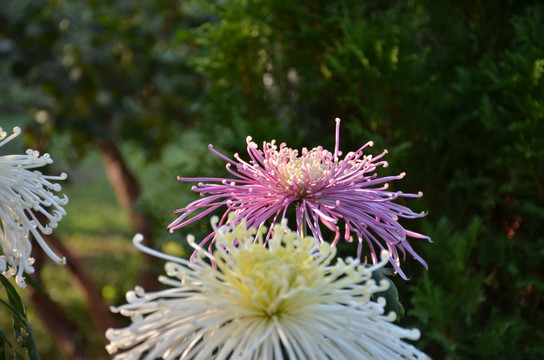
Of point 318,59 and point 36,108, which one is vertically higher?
point 36,108

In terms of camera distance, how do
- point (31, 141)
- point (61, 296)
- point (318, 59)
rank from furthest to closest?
point (61, 296), point (31, 141), point (318, 59)

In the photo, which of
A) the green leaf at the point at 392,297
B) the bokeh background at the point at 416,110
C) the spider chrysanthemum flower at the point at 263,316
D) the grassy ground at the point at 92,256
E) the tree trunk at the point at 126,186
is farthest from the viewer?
the grassy ground at the point at 92,256

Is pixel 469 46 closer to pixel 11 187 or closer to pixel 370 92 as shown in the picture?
pixel 370 92

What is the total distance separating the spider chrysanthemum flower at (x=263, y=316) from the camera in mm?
594

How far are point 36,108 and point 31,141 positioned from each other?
160 millimetres

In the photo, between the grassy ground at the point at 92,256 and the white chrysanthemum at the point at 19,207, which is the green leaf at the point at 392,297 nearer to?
the white chrysanthemum at the point at 19,207

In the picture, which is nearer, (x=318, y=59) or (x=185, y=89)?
(x=318, y=59)

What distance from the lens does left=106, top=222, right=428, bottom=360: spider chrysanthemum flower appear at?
594 mm

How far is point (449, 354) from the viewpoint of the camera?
4.94 feet

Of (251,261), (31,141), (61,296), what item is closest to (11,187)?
(251,261)

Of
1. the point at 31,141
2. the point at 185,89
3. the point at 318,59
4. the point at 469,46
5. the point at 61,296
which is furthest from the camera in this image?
the point at 61,296

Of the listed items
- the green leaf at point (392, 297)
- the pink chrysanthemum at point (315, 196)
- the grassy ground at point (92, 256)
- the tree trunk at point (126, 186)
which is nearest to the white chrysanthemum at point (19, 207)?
the pink chrysanthemum at point (315, 196)

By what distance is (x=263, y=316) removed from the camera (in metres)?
0.64

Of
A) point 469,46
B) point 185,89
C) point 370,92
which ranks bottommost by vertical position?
point 370,92
